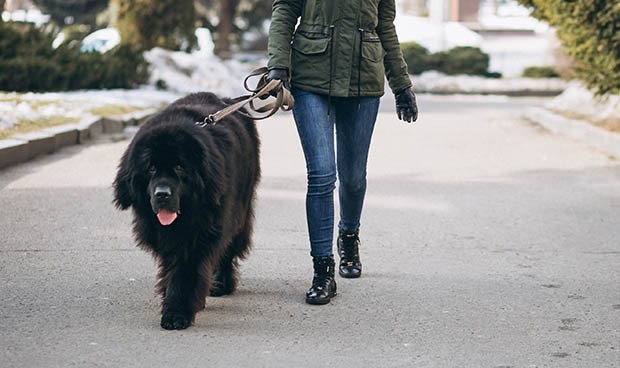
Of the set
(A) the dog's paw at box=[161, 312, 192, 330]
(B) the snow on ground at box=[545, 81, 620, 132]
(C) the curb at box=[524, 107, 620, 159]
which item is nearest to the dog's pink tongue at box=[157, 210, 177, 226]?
(A) the dog's paw at box=[161, 312, 192, 330]

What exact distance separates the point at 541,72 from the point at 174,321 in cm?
3473

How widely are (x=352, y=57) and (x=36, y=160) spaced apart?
7.26m

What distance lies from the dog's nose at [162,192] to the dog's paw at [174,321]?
602 mm

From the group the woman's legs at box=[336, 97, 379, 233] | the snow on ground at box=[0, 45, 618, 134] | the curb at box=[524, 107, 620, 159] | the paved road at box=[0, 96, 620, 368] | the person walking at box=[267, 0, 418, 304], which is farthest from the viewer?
the snow on ground at box=[0, 45, 618, 134]

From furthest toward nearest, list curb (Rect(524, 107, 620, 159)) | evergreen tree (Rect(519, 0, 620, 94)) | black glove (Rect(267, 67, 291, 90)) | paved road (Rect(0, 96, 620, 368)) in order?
1. curb (Rect(524, 107, 620, 159))
2. evergreen tree (Rect(519, 0, 620, 94))
3. black glove (Rect(267, 67, 291, 90))
4. paved road (Rect(0, 96, 620, 368))

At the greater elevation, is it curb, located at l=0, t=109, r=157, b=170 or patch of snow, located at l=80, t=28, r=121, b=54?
curb, located at l=0, t=109, r=157, b=170

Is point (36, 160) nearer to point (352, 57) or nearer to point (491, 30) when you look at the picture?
point (352, 57)

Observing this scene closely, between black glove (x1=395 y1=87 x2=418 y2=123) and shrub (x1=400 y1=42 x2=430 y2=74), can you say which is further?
shrub (x1=400 y1=42 x2=430 y2=74)

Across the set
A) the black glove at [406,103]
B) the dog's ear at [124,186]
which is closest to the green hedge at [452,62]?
the black glove at [406,103]

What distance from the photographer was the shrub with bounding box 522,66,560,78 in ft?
127

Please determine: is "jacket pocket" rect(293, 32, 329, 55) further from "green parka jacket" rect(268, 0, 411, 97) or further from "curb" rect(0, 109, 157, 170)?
"curb" rect(0, 109, 157, 170)

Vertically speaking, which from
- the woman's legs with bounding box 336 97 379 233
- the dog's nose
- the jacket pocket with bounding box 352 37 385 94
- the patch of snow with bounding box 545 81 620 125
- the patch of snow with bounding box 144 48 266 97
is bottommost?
the patch of snow with bounding box 144 48 266 97

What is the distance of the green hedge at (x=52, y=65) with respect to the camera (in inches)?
770

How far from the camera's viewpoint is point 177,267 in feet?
18.5
